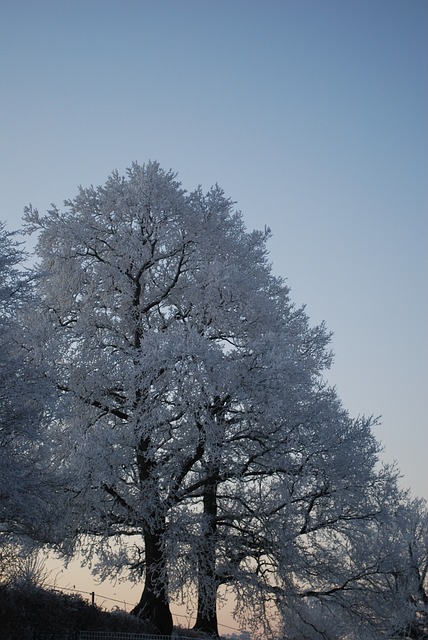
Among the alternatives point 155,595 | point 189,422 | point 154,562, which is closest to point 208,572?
point 154,562

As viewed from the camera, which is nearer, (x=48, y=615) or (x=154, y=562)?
(x=48, y=615)

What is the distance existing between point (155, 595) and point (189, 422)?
4.86 meters

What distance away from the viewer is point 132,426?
19.8 metres

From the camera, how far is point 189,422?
66.3ft

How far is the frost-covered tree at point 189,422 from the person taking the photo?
19.8 meters

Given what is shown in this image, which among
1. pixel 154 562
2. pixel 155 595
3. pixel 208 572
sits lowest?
pixel 155 595

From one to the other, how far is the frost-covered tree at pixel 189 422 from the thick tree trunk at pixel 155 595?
0.17ft

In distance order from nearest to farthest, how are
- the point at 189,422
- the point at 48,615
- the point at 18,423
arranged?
the point at 18,423 → the point at 48,615 → the point at 189,422

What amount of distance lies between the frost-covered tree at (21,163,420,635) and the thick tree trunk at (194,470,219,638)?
0.05 meters

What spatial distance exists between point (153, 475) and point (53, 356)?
4.06 metres

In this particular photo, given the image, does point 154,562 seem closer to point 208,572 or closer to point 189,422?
point 208,572

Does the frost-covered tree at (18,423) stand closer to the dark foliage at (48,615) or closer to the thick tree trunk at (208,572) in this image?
the dark foliage at (48,615)

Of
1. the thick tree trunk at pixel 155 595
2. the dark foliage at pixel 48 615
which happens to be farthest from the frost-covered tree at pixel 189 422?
the dark foliage at pixel 48 615

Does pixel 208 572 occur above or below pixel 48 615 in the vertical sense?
above
